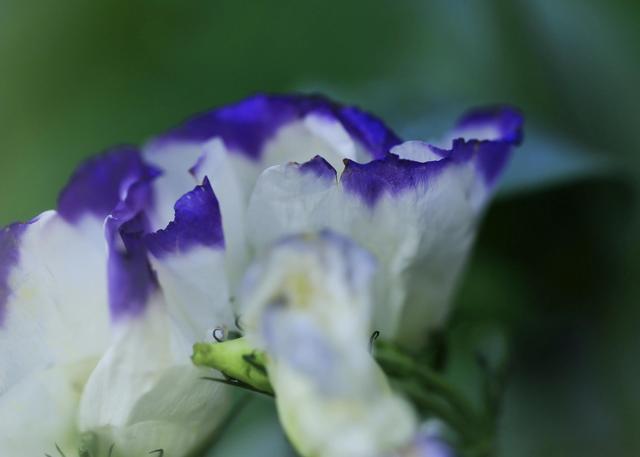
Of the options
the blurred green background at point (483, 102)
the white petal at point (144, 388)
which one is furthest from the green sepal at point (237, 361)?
the blurred green background at point (483, 102)

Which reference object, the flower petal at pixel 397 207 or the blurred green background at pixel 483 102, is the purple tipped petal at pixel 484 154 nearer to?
the flower petal at pixel 397 207

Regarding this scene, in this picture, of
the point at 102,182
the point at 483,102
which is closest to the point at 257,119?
the point at 102,182

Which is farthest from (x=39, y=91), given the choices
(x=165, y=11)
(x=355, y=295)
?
(x=355, y=295)

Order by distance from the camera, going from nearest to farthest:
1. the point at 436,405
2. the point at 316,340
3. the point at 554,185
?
the point at 316,340 → the point at 436,405 → the point at 554,185

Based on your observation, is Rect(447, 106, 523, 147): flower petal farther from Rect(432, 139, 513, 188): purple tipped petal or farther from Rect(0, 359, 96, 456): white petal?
Rect(0, 359, 96, 456): white petal

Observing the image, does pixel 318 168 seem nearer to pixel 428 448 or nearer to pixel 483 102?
pixel 428 448

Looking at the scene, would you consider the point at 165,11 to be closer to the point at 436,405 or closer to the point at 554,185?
the point at 554,185

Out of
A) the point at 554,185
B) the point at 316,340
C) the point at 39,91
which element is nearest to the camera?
the point at 316,340

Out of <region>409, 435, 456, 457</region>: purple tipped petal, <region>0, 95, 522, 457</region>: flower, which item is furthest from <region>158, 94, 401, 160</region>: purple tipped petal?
<region>409, 435, 456, 457</region>: purple tipped petal
